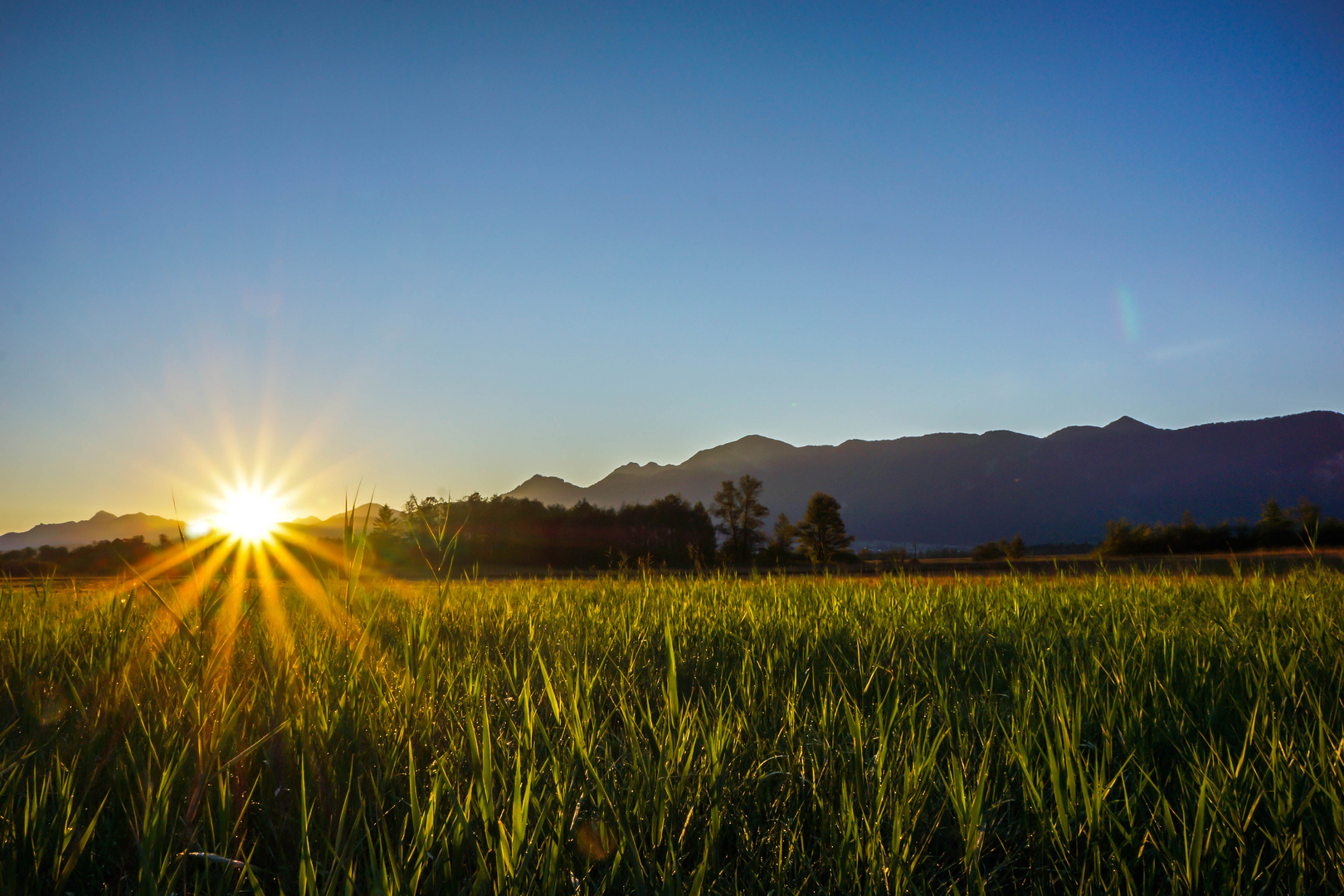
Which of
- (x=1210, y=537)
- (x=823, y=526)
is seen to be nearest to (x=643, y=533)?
(x=823, y=526)

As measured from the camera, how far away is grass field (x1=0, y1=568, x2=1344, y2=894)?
3.92 ft

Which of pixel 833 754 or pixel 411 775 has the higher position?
pixel 411 775

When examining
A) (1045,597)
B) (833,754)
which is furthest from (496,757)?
(1045,597)

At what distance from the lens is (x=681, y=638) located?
332cm

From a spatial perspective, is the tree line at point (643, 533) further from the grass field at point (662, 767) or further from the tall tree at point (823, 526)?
the grass field at point (662, 767)

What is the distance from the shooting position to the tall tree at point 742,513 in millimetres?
65562

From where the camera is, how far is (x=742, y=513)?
221 feet

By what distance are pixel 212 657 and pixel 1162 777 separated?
284 cm

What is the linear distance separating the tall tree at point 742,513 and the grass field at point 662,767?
2465 inches

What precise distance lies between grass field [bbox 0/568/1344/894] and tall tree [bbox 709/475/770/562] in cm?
6261

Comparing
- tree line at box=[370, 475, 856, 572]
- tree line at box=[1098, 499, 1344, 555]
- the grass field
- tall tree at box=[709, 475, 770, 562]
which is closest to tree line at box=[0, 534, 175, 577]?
the grass field

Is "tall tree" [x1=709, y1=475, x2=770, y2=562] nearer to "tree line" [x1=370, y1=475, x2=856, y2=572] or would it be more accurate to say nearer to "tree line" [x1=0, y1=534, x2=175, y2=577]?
"tree line" [x1=370, y1=475, x2=856, y2=572]

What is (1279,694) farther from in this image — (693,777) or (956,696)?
(693,777)

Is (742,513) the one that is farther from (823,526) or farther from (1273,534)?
(1273,534)
